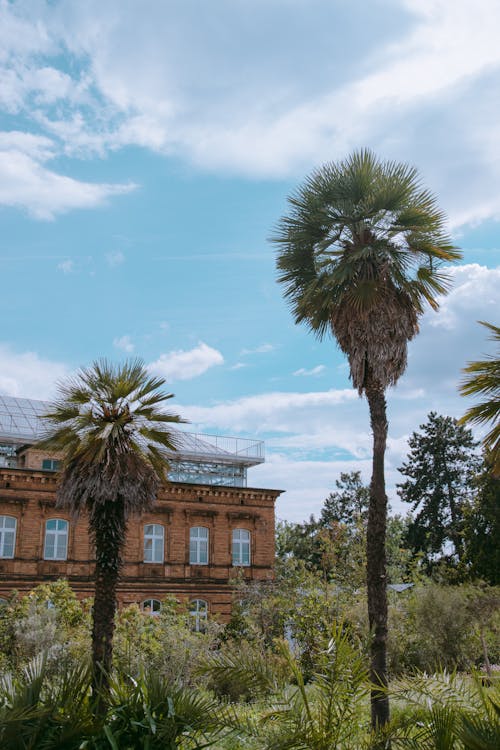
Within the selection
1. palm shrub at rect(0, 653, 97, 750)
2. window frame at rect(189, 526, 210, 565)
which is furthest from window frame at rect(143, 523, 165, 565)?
palm shrub at rect(0, 653, 97, 750)

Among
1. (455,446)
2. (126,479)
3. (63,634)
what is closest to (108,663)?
(126,479)

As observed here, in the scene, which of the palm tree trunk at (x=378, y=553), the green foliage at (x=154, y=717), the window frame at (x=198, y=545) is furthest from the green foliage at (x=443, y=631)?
the green foliage at (x=154, y=717)

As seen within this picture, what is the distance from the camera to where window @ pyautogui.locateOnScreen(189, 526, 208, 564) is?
3703 cm

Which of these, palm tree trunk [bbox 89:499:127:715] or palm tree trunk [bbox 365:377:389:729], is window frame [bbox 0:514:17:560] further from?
palm tree trunk [bbox 365:377:389:729]

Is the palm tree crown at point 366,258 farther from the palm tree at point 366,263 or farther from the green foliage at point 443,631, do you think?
the green foliage at point 443,631

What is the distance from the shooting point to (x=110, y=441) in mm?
17281

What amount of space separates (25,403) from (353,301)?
103 ft

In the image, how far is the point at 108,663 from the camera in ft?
49.8

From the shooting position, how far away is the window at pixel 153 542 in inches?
1416

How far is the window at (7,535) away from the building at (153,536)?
0.04 metres

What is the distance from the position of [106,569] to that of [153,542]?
1964 centimetres

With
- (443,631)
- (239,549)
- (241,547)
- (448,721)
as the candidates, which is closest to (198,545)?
(239,549)

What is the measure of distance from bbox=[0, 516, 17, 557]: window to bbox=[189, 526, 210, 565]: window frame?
864 centimetres

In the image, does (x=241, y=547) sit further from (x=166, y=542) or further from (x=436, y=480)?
(x=436, y=480)
